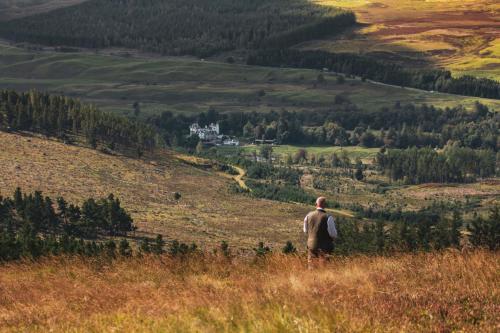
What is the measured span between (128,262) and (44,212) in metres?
74.3

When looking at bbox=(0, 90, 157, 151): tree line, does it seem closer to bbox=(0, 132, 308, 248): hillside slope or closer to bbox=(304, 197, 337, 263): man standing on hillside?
bbox=(0, 132, 308, 248): hillside slope

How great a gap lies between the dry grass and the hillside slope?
226 feet

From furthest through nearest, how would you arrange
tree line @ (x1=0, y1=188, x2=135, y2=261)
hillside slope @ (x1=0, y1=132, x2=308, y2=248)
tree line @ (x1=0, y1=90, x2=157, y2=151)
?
tree line @ (x1=0, y1=90, x2=157, y2=151) < hillside slope @ (x1=0, y1=132, x2=308, y2=248) < tree line @ (x1=0, y1=188, x2=135, y2=261)

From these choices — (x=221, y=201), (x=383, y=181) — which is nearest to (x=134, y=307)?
(x=221, y=201)

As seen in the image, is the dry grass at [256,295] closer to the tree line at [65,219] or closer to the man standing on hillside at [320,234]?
the man standing on hillside at [320,234]

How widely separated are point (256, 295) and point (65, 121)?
15802cm

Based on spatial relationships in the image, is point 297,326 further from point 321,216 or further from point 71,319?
point 321,216

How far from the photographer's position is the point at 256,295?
47.4 feet

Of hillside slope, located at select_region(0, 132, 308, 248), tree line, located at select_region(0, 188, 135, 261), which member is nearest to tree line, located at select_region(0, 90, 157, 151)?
hillside slope, located at select_region(0, 132, 308, 248)

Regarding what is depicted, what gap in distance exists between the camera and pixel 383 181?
19500cm

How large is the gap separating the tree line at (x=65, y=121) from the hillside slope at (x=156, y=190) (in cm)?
710

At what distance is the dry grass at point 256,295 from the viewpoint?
12938 millimetres

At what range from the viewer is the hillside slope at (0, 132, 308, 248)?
106 m

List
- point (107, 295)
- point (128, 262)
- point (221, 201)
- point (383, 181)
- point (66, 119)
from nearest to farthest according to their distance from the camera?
point (107, 295), point (128, 262), point (221, 201), point (66, 119), point (383, 181)
